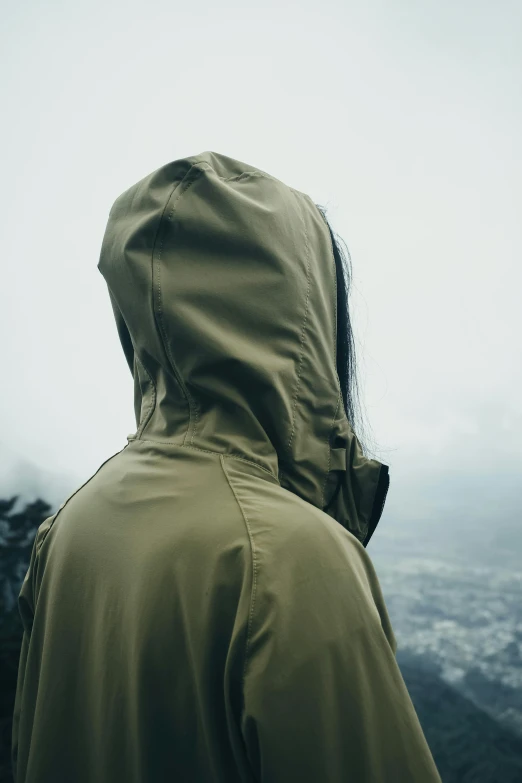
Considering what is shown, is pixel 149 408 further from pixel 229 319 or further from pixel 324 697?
pixel 324 697

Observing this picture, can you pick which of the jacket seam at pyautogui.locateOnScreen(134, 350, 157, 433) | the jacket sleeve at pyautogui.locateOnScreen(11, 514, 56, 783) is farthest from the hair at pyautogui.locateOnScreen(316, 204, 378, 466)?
the jacket sleeve at pyautogui.locateOnScreen(11, 514, 56, 783)

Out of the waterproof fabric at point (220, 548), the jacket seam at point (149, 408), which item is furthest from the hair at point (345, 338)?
the jacket seam at point (149, 408)

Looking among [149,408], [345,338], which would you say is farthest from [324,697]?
[345,338]

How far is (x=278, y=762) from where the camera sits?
0.43 m

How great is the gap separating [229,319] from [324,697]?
0.34 meters

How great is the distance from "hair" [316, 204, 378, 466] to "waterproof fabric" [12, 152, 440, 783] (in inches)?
1.7

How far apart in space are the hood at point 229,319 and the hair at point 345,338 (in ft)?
0.24

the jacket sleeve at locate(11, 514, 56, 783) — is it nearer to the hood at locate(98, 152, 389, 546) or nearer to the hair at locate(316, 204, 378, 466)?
the hood at locate(98, 152, 389, 546)

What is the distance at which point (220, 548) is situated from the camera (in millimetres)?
474

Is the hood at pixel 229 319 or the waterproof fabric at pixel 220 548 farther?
the hood at pixel 229 319

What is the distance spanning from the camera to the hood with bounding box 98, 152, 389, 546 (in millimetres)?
561

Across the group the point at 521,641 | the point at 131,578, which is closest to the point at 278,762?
the point at 131,578

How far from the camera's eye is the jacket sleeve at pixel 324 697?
435mm

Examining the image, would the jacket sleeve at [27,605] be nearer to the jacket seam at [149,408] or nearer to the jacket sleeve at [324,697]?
the jacket seam at [149,408]
